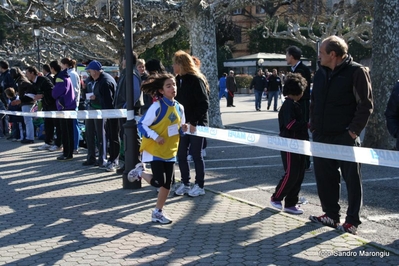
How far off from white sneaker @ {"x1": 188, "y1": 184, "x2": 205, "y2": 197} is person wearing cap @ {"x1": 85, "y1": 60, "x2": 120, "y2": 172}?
98.4 inches

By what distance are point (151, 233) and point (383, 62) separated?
744 centimetres

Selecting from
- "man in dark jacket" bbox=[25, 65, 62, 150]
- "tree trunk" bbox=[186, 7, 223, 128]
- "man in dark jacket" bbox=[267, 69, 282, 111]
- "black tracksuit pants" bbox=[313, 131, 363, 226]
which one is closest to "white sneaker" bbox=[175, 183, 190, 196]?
"black tracksuit pants" bbox=[313, 131, 363, 226]

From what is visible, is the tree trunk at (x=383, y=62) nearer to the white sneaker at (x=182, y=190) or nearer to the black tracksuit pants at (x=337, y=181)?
the white sneaker at (x=182, y=190)

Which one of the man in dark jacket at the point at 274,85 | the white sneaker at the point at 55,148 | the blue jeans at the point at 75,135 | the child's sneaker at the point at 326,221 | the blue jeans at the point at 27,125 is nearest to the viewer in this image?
the child's sneaker at the point at 326,221

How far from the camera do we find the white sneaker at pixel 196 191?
7539 millimetres

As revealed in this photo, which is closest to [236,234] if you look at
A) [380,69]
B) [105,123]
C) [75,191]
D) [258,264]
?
[258,264]

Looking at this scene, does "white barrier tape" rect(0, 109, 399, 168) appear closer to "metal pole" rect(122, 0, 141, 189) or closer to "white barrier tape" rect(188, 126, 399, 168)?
"white barrier tape" rect(188, 126, 399, 168)

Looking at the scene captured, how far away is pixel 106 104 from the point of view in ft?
32.3

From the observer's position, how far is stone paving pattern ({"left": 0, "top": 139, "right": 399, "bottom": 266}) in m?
4.98

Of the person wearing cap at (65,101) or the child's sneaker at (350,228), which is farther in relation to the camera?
the person wearing cap at (65,101)

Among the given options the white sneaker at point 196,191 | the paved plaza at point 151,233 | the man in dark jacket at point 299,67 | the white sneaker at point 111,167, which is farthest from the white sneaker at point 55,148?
the man in dark jacket at point 299,67

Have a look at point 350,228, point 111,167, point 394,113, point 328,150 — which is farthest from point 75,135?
point 394,113

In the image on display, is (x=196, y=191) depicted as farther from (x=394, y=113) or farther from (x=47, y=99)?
(x=47, y=99)

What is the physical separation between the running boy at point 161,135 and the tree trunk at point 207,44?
1026 centimetres
